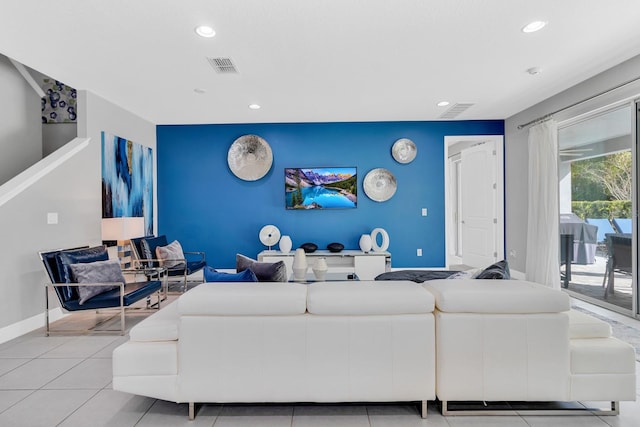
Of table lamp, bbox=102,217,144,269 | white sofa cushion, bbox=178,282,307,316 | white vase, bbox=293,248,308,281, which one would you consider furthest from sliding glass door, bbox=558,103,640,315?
table lamp, bbox=102,217,144,269

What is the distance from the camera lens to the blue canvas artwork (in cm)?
447

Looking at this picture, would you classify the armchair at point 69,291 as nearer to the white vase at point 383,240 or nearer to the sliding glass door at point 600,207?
the white vase at point 383,240

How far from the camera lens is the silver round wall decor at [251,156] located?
227 inches

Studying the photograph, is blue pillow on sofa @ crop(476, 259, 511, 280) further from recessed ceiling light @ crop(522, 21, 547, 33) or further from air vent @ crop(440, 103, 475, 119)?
air vent @ crop(440, 103, 475, 119)

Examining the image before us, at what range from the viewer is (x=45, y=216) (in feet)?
11.7

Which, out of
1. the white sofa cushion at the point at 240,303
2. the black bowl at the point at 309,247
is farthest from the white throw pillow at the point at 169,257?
the white sofa cushion at the point at 240,303

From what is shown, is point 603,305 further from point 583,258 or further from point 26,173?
point 26,173

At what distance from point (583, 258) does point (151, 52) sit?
17.4 feet

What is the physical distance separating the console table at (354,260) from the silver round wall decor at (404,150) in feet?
5.38

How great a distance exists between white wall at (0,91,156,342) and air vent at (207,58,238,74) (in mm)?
1849

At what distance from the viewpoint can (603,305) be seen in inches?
154

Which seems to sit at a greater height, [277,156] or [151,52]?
[151,52]

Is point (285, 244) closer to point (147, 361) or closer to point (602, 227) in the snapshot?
point (147, 361)

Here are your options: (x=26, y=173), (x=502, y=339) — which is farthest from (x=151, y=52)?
(x=502, y=339)
